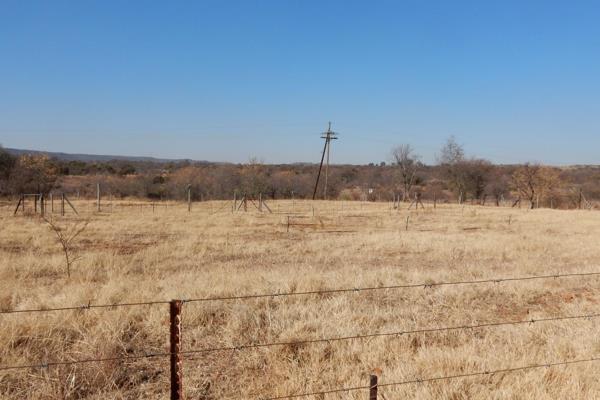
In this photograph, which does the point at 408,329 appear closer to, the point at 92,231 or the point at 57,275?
the point at 57,275

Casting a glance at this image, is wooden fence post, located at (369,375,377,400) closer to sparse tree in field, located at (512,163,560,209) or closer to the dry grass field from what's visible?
the dry grass field

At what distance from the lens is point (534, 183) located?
47.2 meters

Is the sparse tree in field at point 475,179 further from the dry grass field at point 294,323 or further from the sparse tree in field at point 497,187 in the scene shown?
the dry grass field at point 294,323

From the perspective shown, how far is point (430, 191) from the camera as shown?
64062 millimetres

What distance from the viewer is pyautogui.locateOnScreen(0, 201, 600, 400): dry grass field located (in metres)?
4.44

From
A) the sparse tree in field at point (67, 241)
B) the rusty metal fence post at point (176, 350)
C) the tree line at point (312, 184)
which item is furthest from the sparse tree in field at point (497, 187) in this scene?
the rusty metal fence post at point (176, 350)

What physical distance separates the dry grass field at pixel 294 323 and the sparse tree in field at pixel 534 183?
36974mm

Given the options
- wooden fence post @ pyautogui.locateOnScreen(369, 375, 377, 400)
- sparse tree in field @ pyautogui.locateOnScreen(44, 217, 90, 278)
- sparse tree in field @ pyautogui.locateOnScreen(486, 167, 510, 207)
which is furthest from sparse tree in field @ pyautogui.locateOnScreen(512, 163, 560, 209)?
wooden fence post @ pyautogui.locateOnScreen(369, 375, 377, 400)

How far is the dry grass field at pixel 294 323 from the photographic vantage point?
444 cm

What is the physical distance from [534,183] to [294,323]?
47581 millimetres

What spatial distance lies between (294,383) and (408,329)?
7.67 feet

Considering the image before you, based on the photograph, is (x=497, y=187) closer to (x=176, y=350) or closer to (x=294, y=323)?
(x=294, y=323)

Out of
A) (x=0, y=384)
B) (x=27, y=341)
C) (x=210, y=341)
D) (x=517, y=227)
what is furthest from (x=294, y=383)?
(x=517, y=227)

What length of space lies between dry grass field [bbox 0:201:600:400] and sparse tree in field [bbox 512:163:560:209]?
36974mm
